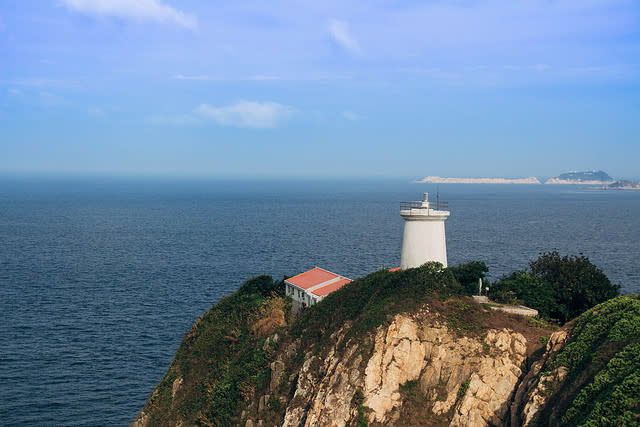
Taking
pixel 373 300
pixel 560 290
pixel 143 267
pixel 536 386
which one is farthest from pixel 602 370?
pixel 143 267

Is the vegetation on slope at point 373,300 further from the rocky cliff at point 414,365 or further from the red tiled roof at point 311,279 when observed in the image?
the red tiled roof at point 311,279

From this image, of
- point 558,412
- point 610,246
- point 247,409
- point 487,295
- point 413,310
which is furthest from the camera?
point 610,246

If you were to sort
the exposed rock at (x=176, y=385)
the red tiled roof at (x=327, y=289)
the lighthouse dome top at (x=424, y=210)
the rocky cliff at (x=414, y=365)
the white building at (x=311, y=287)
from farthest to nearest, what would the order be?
1. the exposed rock at (x=176, y=385)
2. the white building at (x=311, y=287)
3. the red tiled roof at (x=327, y=289)
4. the lighthouse dome top at (x=424, y=210)
5. the rocky cliff at (x=414, y=365)

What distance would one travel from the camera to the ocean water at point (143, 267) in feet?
160

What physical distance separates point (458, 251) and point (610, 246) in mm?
33704

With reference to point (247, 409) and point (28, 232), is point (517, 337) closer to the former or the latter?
point (247, 409)

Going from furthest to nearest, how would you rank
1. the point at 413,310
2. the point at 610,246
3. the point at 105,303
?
the point at 610,246, the point at 105,303, the point at 413,310

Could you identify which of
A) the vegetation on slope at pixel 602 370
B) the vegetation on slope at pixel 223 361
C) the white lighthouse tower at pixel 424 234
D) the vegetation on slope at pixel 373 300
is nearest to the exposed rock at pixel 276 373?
the vegetation on slope at pixel 223 361

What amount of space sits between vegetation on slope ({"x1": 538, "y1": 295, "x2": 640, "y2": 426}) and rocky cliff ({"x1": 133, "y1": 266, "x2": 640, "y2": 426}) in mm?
67

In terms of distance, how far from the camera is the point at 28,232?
12712cm

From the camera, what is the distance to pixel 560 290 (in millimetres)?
38406

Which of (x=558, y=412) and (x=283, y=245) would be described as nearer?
(x=558, y=412)

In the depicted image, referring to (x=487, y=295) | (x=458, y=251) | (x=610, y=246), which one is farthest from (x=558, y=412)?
(x=610, y=246)

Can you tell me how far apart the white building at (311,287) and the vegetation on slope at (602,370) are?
2004cm
